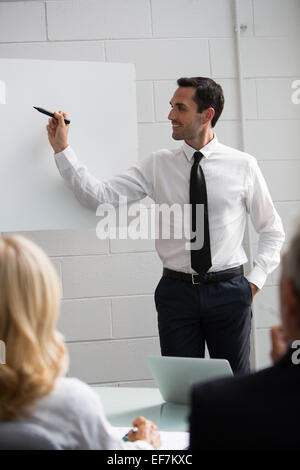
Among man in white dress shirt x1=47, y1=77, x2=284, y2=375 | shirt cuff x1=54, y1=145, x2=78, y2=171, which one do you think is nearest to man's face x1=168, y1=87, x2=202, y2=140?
man in white dress shirt x1=47, y1=77, x2=284, y2=375

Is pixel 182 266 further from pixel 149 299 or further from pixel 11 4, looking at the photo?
pixel 11 4

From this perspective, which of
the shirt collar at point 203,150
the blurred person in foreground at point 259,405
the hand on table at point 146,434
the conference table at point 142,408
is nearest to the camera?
the blurred person in foreground at point 259,405

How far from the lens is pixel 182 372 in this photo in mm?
1526

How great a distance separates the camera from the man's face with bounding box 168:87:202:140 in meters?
2.49

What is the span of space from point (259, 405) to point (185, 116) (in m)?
1.86

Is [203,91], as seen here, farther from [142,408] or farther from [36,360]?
[36,360]

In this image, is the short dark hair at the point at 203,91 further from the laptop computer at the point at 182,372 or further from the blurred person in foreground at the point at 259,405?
the blurred person in foreground at the point at 259,405

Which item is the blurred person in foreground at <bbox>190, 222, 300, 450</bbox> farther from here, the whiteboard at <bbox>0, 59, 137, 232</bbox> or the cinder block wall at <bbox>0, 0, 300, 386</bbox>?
the cinder block wall at <bbox>0, 0, 300, 386</bbox>

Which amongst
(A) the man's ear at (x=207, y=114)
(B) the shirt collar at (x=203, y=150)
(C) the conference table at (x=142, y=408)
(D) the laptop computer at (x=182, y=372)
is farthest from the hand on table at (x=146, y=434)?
(A) the man's ear at (x=207, y=114)

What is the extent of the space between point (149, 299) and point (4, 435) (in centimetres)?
189

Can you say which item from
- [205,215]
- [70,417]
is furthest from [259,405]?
[205,215]

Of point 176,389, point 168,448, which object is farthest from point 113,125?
point 168,448

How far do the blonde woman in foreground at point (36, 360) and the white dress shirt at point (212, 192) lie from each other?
1376 mm

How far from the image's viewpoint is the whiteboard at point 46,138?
2.40 m
